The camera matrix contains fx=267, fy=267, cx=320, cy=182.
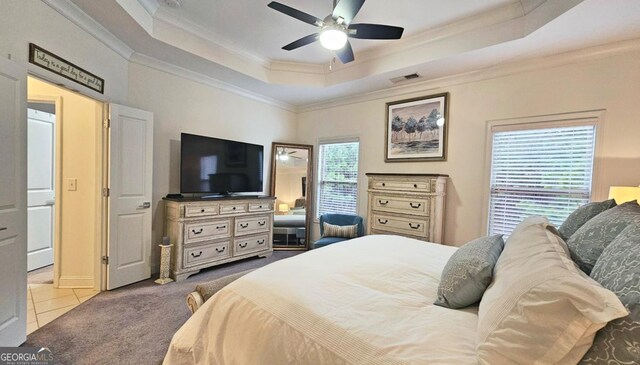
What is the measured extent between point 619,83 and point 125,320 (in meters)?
5.08

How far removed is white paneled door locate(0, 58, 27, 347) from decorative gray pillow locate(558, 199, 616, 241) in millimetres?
3602

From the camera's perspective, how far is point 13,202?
1.88 meters

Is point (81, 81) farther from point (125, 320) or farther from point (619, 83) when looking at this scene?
point (619, 83)

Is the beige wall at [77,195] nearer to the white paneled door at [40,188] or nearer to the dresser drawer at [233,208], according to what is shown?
the white paneled door at [40,188]

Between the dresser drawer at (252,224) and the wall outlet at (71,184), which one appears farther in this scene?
the dresser drawer at (252,224)

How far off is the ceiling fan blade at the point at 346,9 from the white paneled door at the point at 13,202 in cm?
231

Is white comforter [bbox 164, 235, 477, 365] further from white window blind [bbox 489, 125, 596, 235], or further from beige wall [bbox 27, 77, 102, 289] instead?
beige wall [bbox 27, 77, 102, 289]

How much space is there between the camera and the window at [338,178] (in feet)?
15.2

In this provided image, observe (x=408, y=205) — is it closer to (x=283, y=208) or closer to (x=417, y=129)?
(x=417, y=129)

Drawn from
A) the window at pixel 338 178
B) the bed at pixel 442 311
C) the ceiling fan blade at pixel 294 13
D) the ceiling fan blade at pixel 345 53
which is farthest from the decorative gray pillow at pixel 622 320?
the window at pixel 338 178

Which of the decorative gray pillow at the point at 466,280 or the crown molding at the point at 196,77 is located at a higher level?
the crown molding at the point at 196,77

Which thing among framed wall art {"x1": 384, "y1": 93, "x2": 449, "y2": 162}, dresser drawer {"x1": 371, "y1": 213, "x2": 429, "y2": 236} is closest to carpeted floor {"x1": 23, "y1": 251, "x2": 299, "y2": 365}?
dresser drawer {"x1": 371, "y1": 213, "x2": 429, "y2": 236}

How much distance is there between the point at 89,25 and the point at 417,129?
392 centimetres

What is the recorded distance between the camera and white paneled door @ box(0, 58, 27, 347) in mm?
1801
